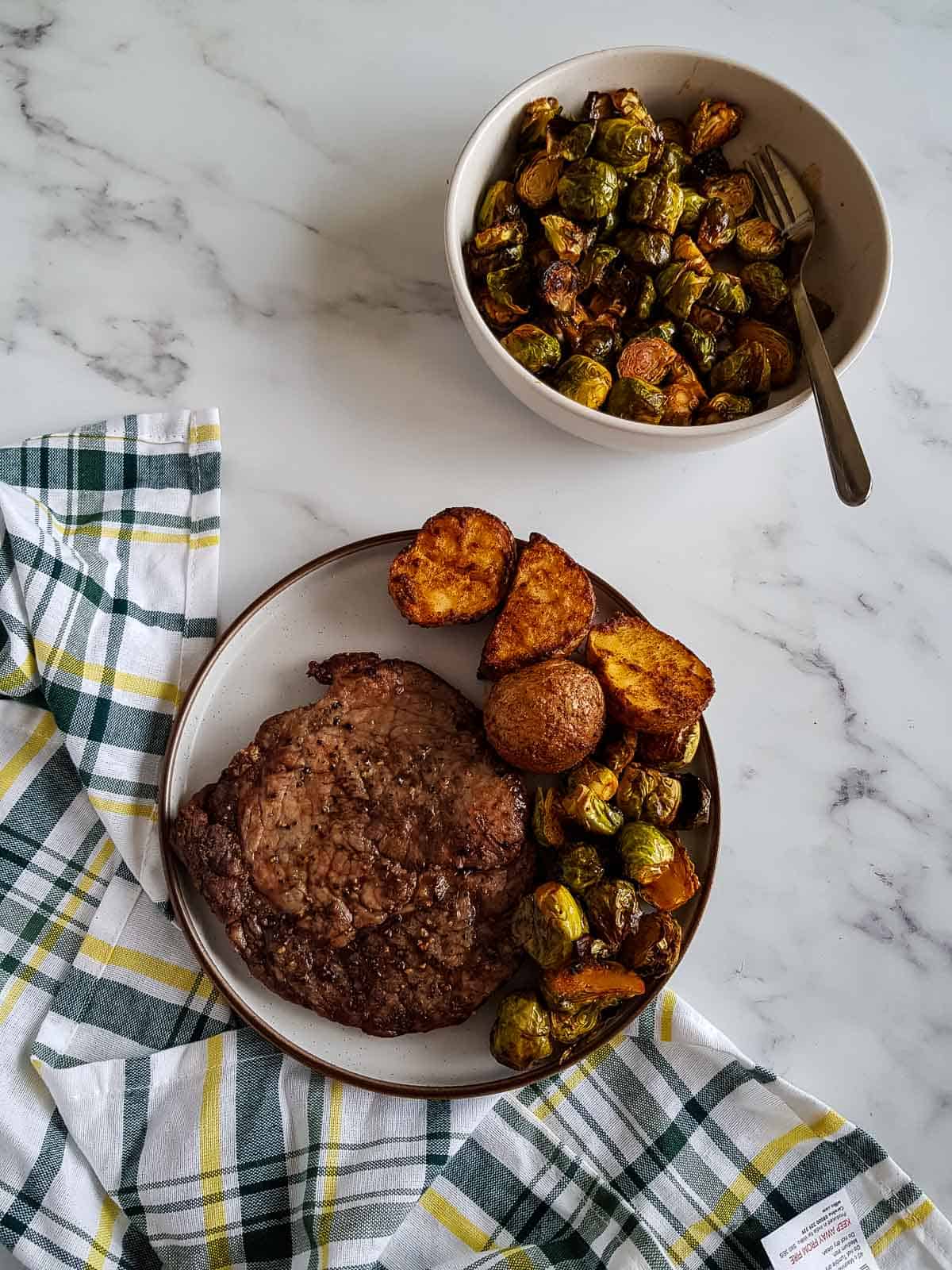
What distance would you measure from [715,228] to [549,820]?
134 centimetres

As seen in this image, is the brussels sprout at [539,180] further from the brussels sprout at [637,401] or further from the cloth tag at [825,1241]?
the cloth tag at [825,1241]

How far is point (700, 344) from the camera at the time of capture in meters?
2.34

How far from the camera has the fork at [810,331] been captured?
7.16 feet

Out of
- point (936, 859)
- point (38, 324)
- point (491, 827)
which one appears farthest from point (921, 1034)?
point (38, 324)

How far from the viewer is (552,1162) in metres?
2.38

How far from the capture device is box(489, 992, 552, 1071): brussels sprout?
2.15 meters

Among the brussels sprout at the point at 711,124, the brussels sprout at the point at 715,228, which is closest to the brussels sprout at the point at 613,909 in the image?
the brussels sprout at the point at 715,228

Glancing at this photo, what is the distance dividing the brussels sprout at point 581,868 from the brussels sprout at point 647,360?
996 millimetres

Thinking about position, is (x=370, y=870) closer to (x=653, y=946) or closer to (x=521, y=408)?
(x=653, y=946)

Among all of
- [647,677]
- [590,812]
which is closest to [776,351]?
[647,677]

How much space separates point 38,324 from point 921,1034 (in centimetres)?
268

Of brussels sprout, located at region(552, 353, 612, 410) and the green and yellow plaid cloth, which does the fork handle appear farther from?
the green and yellow plaid cloth

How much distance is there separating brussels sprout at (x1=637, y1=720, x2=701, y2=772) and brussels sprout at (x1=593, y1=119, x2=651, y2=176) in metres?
1.21

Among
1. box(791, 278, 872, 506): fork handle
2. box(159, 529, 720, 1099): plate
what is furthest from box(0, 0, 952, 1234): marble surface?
box(791, 278, 872, 506): fork handle
